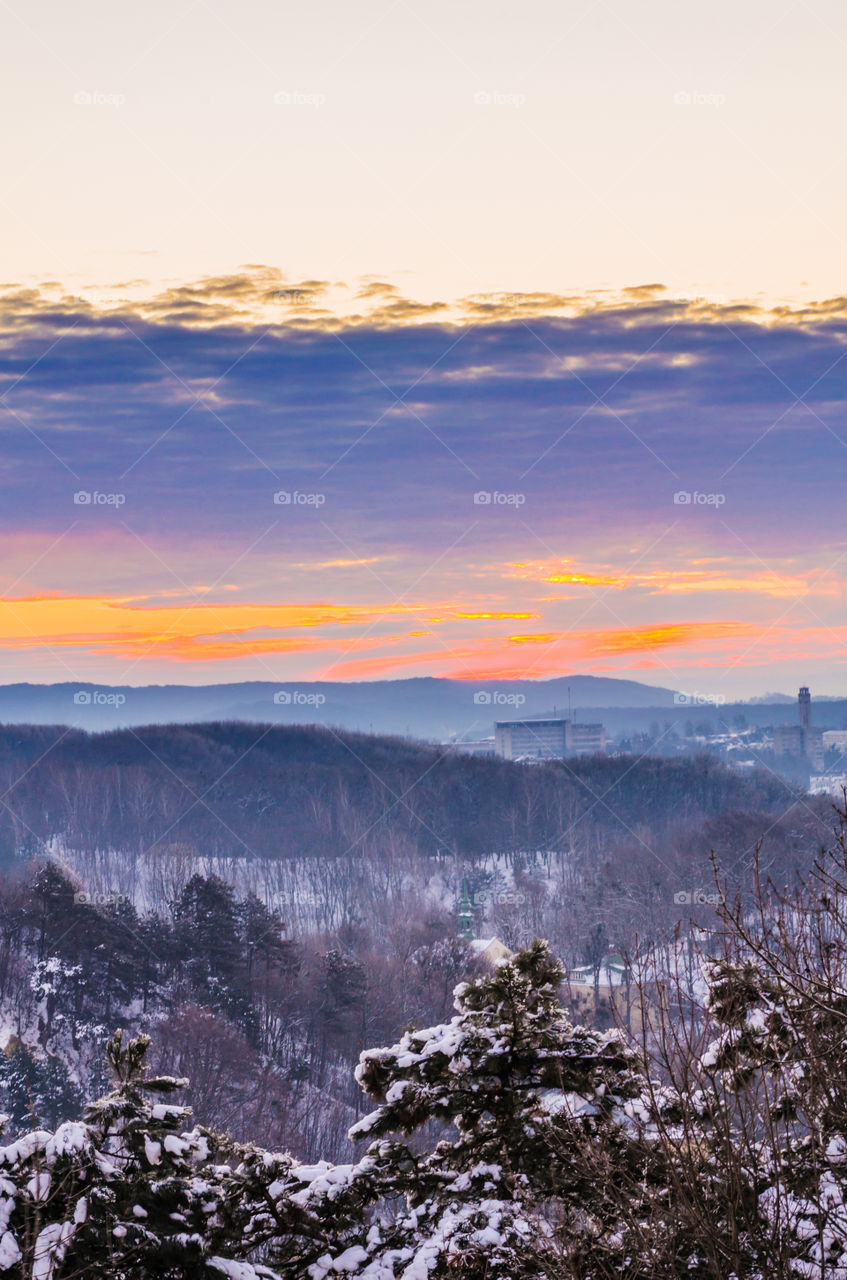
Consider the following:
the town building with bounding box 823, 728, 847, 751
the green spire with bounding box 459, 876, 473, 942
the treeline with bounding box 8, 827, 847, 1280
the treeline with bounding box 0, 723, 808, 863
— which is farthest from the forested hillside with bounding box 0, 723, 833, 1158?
the town building with bounding box 823, 728, 847, 751

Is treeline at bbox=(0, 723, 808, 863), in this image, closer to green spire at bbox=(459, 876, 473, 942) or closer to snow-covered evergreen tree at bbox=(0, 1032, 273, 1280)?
green spire at bbox=(459, 876, 473, 942)

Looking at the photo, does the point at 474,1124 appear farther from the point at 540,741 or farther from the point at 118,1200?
the point at 540,741

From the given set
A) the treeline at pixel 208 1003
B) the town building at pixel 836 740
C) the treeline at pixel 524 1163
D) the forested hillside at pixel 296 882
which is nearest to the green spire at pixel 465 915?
the forested hillside at pixel 296 882

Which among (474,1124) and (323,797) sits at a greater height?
(323,797)

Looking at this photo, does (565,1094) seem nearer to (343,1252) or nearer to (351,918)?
(343,1252)

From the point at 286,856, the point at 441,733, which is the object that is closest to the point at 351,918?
the point at 286,856

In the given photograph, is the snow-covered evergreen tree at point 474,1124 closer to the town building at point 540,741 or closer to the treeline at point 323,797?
the treeline at point 323,797

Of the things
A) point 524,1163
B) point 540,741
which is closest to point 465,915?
point 540,741

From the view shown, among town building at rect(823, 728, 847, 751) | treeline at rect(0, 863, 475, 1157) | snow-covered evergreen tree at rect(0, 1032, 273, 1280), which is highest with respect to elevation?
town building at rect(823, 728, 847, 751)
